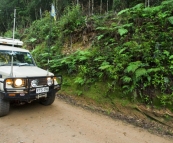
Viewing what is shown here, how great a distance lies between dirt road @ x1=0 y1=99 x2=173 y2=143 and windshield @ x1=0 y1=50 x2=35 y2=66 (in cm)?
143

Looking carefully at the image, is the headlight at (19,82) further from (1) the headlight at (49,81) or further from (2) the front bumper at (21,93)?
(1) the headlight at (49,81)

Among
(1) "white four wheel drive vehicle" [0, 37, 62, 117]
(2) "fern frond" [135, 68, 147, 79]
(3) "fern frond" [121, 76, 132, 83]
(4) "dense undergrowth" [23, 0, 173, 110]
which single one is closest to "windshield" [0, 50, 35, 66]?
(1) "white four wheel drive vehicle" [0, 37, 62, 117]

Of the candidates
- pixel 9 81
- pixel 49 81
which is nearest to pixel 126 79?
pixel 49 81

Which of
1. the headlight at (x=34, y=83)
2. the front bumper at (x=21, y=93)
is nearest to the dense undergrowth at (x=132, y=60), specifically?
the headlight at (x=34, y=83)

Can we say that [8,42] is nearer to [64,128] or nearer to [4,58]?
[4,58]

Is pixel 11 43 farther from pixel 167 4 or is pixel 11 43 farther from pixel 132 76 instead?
pixel 167 4

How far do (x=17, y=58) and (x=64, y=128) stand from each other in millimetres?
2944

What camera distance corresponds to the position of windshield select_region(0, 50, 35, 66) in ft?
15.8

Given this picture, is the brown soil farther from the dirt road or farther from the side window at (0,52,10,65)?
the side window at (0,52,10,65)

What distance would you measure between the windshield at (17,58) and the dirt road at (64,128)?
1.43 m

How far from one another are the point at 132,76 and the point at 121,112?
49.4 inches

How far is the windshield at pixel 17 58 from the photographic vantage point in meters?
4.81

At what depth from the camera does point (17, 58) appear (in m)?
5.13

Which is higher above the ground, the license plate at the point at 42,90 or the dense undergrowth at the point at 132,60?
the dense undergrowth at the point at 132,60
